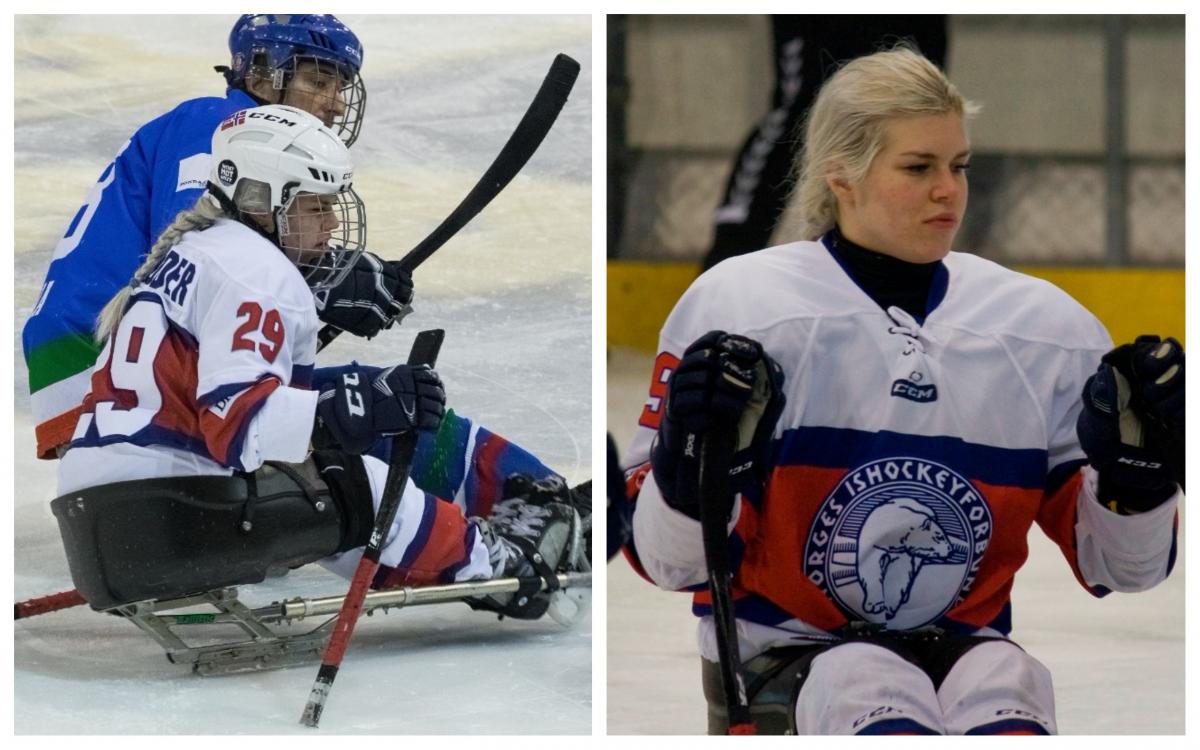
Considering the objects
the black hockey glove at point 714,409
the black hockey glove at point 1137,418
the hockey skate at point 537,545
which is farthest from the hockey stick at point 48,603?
the black hockey glove at point 1137,418

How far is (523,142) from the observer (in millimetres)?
2693

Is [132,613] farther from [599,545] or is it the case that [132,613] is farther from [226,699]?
[599,545]

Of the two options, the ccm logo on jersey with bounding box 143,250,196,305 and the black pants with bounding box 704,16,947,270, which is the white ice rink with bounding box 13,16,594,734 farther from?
the black pants with bounding box 704,16,947,270

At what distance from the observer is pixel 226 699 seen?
2533mm

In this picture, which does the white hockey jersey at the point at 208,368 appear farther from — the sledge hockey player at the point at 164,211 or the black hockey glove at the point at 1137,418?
the black hockey glove at the point at 1137,418

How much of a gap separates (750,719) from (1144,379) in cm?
55

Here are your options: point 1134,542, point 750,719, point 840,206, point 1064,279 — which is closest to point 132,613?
point 750,719

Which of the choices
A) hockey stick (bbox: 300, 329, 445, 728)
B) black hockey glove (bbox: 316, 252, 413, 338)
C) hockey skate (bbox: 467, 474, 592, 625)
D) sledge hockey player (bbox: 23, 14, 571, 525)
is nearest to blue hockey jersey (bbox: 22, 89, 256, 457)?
sledge hockey player (bbox: 23, 14, 571, 525)

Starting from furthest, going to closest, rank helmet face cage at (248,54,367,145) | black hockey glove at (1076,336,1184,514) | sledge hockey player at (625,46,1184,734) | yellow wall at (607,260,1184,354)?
yellow wall at (607,260,1184,354) → helmet face cage at (248,54,367,145) → sledge hockey player at (625,46,1184,734) → black hockey glove at (1076,336,1184,514)

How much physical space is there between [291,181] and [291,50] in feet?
0.75

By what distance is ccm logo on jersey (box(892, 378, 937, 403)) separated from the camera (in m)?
2.19

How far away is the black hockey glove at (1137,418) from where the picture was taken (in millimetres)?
2016

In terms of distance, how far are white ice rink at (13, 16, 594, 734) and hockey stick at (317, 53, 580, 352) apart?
1 centimetres

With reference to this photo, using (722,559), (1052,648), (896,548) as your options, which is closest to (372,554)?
(722,559)
